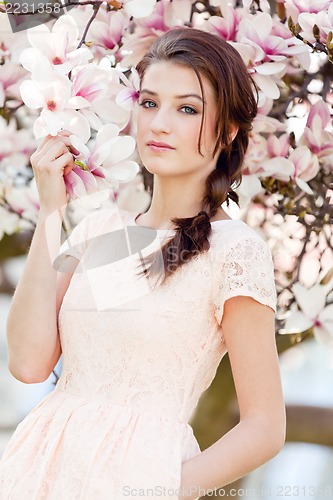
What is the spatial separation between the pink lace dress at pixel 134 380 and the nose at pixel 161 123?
19cm

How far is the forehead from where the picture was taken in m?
1.68

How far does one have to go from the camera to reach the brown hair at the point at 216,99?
5.48ft

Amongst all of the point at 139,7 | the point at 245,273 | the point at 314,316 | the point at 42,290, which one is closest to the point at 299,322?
the point at 314,316

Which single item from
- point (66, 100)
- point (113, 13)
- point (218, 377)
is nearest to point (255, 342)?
point (66, 100)

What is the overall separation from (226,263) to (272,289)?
86 millimetres

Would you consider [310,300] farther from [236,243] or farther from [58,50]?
[58,50]

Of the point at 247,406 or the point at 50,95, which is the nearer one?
the point at 50,95

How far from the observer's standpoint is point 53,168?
1547 millimetres

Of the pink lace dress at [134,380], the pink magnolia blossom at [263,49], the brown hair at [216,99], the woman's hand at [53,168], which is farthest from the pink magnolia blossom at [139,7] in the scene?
the pink lace dress at [134,380]

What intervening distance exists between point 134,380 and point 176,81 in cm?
51

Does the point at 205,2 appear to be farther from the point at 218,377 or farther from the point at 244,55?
the point at 218,377

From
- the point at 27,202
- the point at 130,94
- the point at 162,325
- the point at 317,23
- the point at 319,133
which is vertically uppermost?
the point at 317,23

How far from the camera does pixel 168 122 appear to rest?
65.3 inches

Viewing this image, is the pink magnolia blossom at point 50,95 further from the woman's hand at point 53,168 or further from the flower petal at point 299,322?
A: the flower petal at point 299,322
